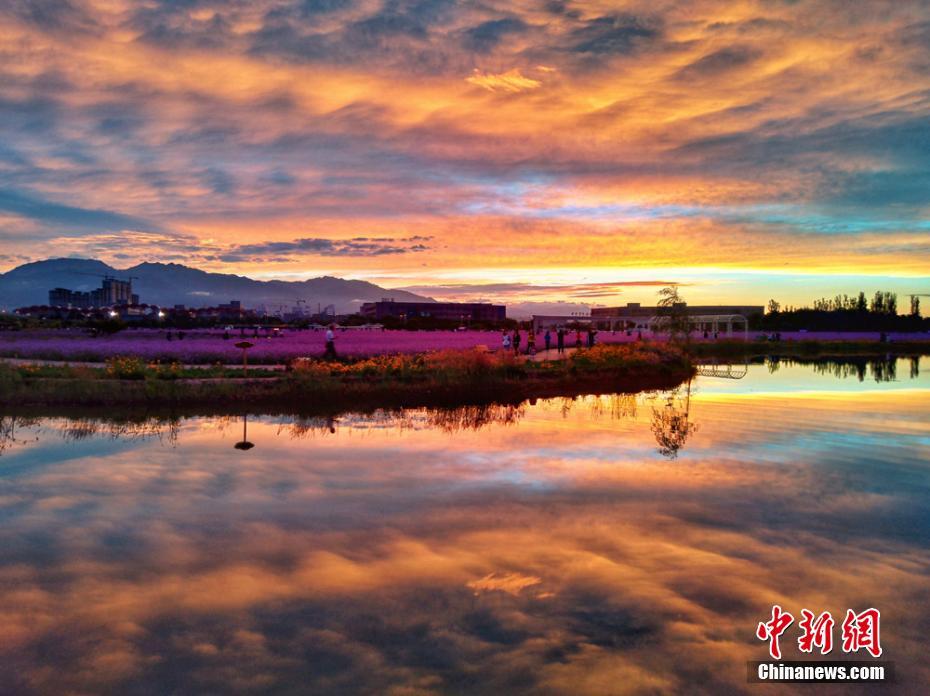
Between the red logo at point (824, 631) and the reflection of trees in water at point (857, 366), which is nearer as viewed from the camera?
the red logo at point (824, 631)

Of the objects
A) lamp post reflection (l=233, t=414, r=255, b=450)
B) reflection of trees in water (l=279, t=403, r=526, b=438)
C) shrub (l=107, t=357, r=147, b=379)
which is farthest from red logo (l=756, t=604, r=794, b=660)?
shrub (l=107, t=357, r=147, b=379)

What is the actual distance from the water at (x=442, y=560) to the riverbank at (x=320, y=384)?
559 centimetres

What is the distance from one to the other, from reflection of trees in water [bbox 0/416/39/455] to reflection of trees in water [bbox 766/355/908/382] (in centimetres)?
3520

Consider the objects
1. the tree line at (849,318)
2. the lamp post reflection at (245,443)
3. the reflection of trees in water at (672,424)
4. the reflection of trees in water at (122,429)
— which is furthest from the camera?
the tree line at (849,318)

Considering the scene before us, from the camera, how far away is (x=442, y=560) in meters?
7.85

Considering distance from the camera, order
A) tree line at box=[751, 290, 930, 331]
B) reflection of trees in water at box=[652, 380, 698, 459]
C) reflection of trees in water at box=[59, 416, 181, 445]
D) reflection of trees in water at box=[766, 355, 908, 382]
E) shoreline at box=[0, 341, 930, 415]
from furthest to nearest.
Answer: tree line at box=[751, 290, 930, 331] < reflection of trees in water at box=[766, 355, 908, 382] < shoreline at box=[0, 341, 930, 415] < reflection of trees in water at box=[59, 416, 181, 445] < reflection of trees in water at box=[652, 380, 698, 459]

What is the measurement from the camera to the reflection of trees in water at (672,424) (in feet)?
48.2

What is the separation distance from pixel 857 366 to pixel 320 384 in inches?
1422

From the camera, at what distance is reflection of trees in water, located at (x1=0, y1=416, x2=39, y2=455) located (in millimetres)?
14902

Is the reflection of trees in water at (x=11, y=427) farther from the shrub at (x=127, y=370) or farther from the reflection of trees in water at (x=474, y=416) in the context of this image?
the reflection of trees in water at (x=474, y=416)

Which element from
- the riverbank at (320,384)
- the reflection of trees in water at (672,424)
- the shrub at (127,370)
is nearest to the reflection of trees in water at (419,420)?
the riverbank at (320,384)

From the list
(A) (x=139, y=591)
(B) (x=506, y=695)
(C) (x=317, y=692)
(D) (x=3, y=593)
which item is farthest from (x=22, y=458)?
(B) (x=506, y=695)

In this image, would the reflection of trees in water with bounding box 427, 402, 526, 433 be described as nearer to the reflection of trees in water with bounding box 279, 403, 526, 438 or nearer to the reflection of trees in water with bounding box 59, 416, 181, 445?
the reflection of trees in water with bounding box 279, 403, 526, 438

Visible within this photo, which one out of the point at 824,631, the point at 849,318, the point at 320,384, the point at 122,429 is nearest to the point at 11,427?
the point at 122,429
